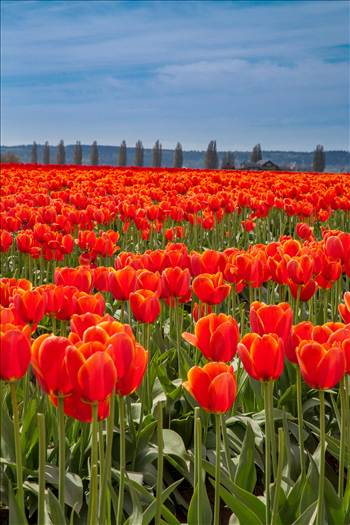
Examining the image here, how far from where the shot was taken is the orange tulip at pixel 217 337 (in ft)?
7.14

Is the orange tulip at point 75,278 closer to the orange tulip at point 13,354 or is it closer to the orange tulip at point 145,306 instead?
the orange tulip at point 145,306

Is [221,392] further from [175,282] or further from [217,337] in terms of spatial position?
[175,282]

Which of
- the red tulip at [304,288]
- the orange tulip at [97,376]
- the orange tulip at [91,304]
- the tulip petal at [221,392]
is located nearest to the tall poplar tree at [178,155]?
the red tulip at [304,288]

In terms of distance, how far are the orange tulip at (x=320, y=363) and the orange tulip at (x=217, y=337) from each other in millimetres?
260

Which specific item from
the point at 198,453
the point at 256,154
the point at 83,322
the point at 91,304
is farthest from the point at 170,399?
the point at 256,154

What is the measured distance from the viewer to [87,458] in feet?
9.95

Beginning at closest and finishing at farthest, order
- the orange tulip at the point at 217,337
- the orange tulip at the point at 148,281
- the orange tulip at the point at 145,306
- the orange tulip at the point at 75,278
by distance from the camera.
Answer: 1. the orange tulip at the point at 217,337
2. the orange tulip at the point at 145,306
3. the orange tulip at the point at 148,281
4. the orange tulip at the point at 75,278

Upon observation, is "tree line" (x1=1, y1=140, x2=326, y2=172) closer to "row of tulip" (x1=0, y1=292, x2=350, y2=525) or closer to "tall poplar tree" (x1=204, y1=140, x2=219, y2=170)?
"tall poplar tree" (x1=204, y1=140, x2=219, y2=170)

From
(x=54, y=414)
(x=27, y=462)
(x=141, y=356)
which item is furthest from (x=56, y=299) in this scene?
(x=141, y=356)

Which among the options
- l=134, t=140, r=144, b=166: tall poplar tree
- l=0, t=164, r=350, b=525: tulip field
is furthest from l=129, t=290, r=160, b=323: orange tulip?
l=134, t=140, r=144, b=166: tall poplar tree

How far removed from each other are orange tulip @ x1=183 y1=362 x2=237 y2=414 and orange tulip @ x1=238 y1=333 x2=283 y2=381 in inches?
4.8

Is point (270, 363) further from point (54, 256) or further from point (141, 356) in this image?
point (54, 256)

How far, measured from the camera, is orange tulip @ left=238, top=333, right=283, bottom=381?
2.00m

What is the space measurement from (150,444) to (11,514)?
130cm
